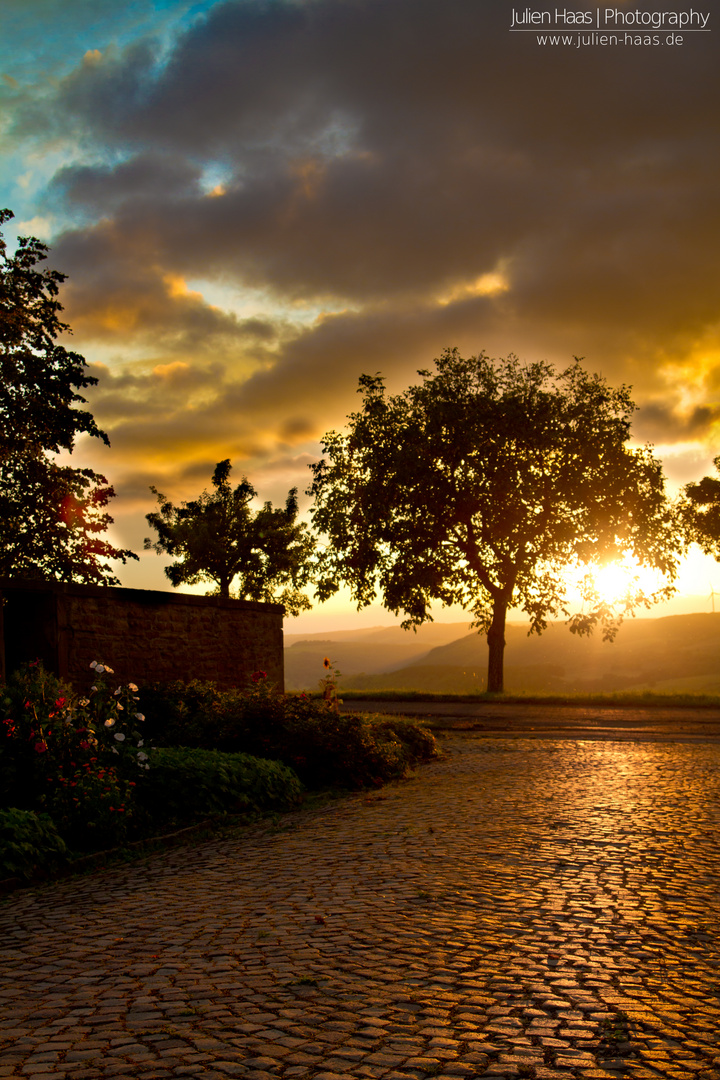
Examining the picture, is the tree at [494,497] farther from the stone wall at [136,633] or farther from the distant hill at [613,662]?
the distant hill at [613,662]

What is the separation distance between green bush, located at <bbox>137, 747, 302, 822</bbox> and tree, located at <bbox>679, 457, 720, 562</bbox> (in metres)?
24.7

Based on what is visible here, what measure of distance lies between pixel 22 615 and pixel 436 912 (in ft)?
34.6

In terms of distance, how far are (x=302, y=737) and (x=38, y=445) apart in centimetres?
2263

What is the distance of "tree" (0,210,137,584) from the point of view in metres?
30.3

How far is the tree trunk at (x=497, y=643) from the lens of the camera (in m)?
30.7

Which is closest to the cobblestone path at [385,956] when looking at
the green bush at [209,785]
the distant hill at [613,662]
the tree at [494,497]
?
the green bush at [209,785]

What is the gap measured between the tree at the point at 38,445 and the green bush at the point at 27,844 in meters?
23.6

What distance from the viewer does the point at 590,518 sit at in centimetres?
2938

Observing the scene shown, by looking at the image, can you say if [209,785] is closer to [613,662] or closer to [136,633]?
[136,633]

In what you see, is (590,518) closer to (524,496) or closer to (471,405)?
(524,496)

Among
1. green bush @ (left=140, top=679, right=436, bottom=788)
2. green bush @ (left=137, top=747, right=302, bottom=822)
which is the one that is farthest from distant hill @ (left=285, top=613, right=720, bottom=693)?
green bush @ (left=137, top=747, right=302, bottom=822)

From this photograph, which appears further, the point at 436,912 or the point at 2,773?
the point at 2,773

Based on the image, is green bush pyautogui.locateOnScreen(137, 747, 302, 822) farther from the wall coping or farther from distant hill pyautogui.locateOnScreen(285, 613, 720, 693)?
distant hill pyautogui.locateOnScreen(285, 613, 720, 693)

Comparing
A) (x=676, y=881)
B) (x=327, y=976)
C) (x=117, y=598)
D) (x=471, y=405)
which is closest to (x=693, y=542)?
(x=471, y=405)
